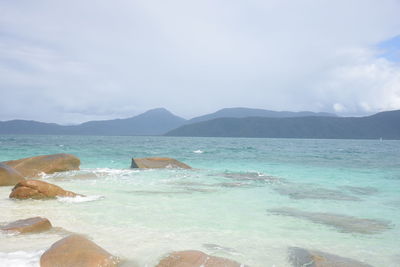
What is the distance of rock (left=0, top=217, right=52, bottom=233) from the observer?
20.2 ft

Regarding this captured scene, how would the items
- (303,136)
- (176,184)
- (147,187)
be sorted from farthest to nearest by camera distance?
(303,136)
(176,184)
(147,187)

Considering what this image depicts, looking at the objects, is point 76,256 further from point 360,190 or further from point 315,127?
point 315,127

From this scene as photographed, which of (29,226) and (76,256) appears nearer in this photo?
(76,256)

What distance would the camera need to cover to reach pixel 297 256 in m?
5.41

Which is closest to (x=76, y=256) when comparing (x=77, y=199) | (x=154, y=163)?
(x=77, y=199)

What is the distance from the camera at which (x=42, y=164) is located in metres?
17.6

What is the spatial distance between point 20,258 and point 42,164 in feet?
46.3

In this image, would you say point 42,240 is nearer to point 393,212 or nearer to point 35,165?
point 393,212

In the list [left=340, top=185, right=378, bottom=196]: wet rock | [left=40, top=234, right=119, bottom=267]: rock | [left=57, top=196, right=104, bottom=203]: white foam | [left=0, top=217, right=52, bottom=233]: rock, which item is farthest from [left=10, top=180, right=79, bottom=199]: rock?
[left=340, top=185, right=378, bottom=196]: wet rock

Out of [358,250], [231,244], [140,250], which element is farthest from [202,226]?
[358,250]

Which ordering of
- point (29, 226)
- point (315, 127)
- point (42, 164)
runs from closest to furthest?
point (29, 226), point (42, 164), point (315, 127)

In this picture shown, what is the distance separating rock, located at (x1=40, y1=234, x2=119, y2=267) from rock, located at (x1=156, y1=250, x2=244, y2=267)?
31.3 inches

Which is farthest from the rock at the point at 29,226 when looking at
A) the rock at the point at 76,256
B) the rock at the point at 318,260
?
the rock at the point at 318,260

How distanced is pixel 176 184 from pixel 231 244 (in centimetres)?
814
